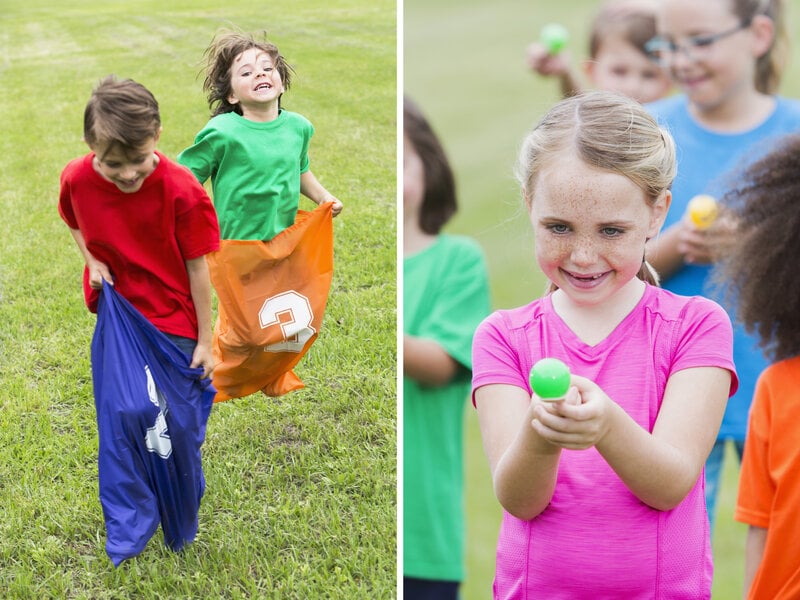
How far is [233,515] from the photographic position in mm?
2992

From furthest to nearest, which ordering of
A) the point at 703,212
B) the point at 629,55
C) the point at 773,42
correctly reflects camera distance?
the point at 629,55 → the point at 773,42 → the point at 703,212

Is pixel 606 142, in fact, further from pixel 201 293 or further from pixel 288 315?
pixel 288 315

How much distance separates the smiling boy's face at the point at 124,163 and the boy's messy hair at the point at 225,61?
0.51 metres

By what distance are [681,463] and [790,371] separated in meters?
0.54

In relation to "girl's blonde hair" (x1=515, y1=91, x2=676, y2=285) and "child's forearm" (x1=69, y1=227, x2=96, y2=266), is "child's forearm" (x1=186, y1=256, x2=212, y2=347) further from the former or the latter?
"girl's blonde hair" (x1=515, y1=91, x2=676, y2=285)

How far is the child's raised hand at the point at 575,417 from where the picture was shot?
51.4 inches

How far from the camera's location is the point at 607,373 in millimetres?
1560

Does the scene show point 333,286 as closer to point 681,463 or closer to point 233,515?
point 233,515

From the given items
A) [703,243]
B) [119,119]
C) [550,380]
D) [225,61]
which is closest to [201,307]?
[119,119]

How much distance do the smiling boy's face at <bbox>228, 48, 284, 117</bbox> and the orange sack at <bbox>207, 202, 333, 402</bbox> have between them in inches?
13.0

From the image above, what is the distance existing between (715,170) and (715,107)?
0.20 metres

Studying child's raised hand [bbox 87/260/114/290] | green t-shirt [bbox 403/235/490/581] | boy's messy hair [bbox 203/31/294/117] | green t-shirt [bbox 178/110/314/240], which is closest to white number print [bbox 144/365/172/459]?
child's raised hand [bbox 87/260/114/290]

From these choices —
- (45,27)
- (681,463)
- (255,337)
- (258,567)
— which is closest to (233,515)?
(258,567)

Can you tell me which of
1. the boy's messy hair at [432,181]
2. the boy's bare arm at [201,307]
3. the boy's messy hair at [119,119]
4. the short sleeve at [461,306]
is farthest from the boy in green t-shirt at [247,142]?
the short sleeve at [461,306]
